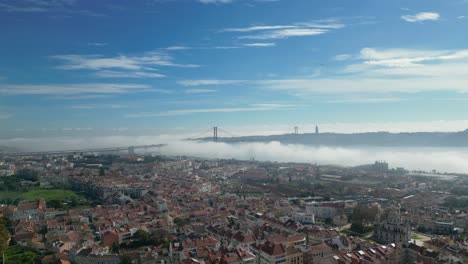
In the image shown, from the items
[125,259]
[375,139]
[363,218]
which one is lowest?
[125,259]

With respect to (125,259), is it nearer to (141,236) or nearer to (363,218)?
(141,236)

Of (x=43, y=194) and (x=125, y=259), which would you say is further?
(x=43, y=194)

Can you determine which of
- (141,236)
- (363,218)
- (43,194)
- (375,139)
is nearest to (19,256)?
(141,236)

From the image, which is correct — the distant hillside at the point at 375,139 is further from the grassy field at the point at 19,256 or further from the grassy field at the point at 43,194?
the grassy field at the point at 19,256

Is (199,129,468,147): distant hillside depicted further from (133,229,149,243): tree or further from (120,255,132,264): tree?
(120,255,132,264): tree

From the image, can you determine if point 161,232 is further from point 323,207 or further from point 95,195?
point 95,195

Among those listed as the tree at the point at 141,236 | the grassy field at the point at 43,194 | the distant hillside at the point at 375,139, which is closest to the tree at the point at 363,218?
the tree at the point at 141,236

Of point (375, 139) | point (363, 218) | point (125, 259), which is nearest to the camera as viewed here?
point (125, 259)
